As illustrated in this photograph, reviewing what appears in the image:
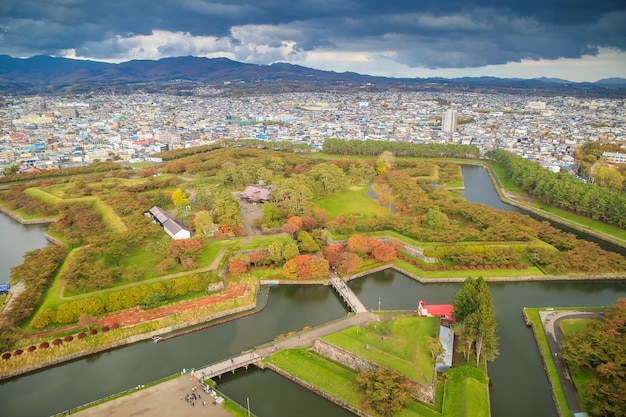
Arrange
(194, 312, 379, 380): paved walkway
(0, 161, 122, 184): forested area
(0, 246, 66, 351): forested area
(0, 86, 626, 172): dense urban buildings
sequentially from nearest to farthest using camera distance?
(194, 312, 379, 380): paved walkway
(0, 246, 66, 351): forested area
(0, 161, 122, 184): forested area
(0, 86, 626, 172): dense urban buildings

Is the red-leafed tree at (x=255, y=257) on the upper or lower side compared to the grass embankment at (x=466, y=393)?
upper

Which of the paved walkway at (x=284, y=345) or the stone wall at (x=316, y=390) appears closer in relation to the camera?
the stone wall at (x=316, y=390)

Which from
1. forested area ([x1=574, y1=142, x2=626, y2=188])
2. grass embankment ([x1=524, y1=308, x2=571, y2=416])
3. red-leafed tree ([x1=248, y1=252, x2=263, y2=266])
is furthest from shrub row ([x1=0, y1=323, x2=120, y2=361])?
forested area ([x1=574, y1=142, x2=626, y2=188])

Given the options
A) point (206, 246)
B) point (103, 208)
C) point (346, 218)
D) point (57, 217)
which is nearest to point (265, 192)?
point (346, 218)

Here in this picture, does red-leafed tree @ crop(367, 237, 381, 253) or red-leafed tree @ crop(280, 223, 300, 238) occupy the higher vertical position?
red-leafed tree @ crop(280, 223, 300, 238)

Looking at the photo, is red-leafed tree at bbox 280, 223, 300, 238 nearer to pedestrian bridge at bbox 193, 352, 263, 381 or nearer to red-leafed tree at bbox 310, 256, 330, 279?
red-leafed tree at bbox 310, 256, 330, 279

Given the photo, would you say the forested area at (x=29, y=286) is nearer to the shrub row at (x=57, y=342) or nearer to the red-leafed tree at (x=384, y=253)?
the shrub row at (x=57, y=342)

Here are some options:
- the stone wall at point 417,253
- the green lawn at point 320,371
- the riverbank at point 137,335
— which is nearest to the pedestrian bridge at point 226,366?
the green lawn at point 320,371

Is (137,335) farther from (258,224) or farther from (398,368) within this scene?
(258,224)
